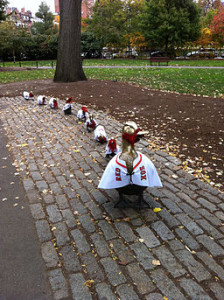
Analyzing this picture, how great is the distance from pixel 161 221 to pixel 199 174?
1.71 meters

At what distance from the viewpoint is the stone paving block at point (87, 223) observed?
3562mm

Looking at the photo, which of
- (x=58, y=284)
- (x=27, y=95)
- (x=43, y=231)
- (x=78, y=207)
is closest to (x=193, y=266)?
(x=58, y=284)

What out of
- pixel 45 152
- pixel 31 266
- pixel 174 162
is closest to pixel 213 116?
pixel 174 162

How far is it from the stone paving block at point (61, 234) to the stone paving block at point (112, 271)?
61cm

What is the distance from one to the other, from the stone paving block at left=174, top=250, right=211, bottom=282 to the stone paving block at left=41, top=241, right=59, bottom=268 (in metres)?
1.48

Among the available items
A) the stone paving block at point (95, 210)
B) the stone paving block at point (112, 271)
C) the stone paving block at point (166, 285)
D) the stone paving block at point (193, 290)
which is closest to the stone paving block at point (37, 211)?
the stone paving block at point (95, 210)

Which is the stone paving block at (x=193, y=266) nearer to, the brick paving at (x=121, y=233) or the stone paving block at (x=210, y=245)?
the brick paving at (x=121, y=233)

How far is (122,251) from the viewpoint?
3178 mm

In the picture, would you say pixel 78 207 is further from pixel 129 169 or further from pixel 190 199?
pixel 190 199

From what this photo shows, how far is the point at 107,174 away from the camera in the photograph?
3.62 metres

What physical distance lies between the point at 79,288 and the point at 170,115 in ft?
21.9

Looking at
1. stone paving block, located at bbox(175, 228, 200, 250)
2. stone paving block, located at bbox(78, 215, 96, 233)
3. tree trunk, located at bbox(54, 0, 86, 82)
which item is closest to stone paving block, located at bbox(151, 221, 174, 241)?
stone paving block, located at bbox(175, 228, 200, 250)

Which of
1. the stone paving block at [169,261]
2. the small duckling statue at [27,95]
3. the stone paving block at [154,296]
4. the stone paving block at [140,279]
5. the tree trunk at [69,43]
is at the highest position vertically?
the tree trunk at [69,43]

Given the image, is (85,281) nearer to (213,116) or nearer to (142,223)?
(142,223)
